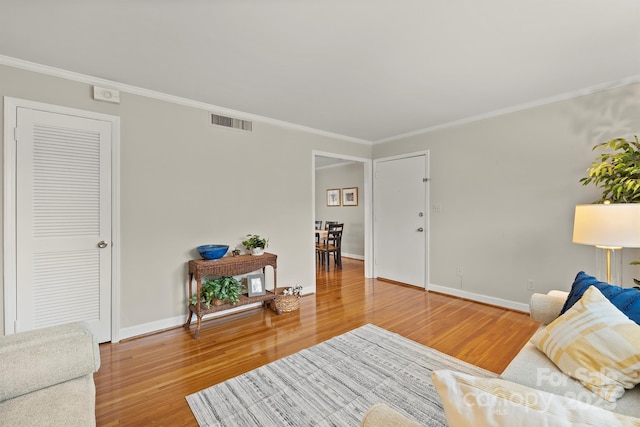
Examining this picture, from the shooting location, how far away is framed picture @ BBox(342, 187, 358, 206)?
703 cm

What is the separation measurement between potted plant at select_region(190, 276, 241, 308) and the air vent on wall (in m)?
1.83

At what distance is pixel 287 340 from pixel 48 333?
1.79 m

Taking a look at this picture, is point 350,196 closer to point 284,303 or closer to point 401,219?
point 401,219

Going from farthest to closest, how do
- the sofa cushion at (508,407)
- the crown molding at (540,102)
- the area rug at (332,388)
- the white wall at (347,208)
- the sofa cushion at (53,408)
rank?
the white wall at (347,208)
the crown molding at (540,102)
the area rug at (332,388)
the sofa cushion at (53,408)
the sofa cushion at (508,407)

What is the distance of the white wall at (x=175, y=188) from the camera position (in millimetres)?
2768

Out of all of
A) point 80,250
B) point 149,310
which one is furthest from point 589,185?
point 80,250

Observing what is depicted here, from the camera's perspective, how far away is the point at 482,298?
12.2 ft

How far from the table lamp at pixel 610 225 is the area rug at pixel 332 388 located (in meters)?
1.30

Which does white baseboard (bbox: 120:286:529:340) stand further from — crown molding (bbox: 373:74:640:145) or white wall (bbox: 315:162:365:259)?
white wall (bbox: 315:162:365:259)

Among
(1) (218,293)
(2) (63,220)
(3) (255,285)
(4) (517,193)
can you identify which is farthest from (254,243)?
(4) (517,193)

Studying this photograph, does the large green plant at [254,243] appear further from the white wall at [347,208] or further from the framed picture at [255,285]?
the white wall at [347,208]

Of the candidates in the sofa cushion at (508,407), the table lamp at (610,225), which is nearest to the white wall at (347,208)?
the table lamp at (610,225)

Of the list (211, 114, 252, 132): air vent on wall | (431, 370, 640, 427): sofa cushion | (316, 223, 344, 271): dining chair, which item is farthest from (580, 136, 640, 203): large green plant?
(316, 223, 344, 271): dining chair

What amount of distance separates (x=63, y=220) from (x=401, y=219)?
4.23m
